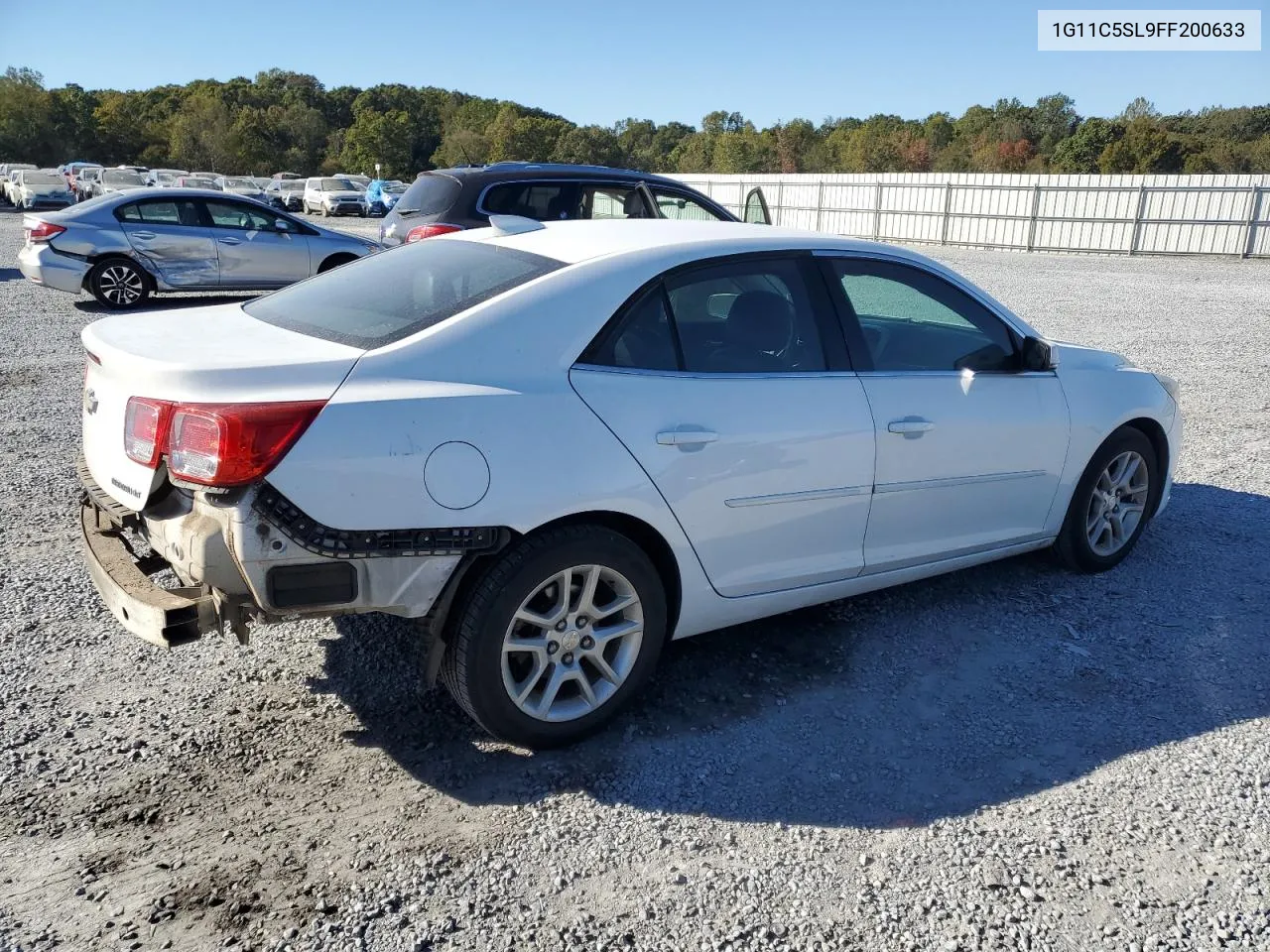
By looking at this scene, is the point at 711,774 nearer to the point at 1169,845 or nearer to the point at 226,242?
the point at 1169,845

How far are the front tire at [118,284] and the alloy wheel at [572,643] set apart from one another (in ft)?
38.5

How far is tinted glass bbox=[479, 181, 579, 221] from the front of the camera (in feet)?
32.4

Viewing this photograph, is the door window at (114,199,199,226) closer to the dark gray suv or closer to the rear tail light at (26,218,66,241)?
the rear tail light at (26,218,66,241)

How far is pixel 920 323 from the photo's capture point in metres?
4.24

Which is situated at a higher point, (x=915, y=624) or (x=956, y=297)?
(x=956, y=297)

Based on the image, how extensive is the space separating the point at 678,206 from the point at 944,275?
6.73m

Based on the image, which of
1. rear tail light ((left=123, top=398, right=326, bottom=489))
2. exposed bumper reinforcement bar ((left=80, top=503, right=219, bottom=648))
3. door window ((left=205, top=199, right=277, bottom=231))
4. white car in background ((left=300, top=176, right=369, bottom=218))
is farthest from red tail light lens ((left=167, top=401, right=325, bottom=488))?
white car in background ((left=300, top=176, right=369, bottom=218))

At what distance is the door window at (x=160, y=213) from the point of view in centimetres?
1268

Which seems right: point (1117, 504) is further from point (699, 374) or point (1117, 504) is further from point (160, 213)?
point (160, 213)

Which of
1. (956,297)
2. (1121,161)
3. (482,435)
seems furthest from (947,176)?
(482,435)

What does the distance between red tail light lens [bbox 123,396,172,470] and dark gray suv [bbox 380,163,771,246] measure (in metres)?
6.86

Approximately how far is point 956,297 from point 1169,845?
233 centimetres

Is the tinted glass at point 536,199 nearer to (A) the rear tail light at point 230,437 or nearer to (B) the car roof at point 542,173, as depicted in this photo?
(B) the car roof at point 542,173

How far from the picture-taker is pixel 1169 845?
9.47 feet
